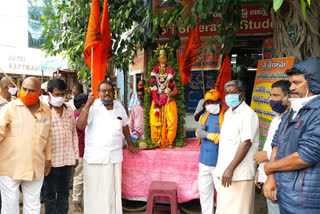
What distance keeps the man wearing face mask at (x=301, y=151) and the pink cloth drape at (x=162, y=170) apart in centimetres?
221

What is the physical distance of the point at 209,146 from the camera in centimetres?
361

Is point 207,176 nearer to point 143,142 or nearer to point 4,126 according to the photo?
point 143,142

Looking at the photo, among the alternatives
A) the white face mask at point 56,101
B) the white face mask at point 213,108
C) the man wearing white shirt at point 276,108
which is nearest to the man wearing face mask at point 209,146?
the white face mask at point 213,108

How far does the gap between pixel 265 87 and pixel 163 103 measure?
1710 millimetres

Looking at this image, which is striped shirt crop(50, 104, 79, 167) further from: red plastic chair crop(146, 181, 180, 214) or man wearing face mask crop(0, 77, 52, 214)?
red plastic chair crop(146, 181, 180, 214)

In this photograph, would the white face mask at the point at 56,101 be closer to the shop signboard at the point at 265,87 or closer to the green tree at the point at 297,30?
the green tree at the point at 297,30

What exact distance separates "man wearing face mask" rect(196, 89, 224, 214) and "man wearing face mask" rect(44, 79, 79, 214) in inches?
68.2

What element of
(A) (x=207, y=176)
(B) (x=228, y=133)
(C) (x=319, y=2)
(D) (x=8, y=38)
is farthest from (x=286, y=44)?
(D) (x=8, y=38)

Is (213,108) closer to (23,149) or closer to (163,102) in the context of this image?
(163,102)

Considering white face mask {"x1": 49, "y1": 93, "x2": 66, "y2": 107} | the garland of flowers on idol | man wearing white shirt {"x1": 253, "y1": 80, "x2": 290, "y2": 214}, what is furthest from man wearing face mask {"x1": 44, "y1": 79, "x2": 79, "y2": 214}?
man wearing white shirt {"x1": 253, "y1": 80, "x2": 290, "y2": 214}

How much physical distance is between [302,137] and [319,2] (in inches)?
93.2

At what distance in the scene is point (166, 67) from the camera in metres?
4.50

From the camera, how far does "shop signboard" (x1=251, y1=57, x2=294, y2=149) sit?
4.05 m

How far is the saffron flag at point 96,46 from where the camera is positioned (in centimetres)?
396
